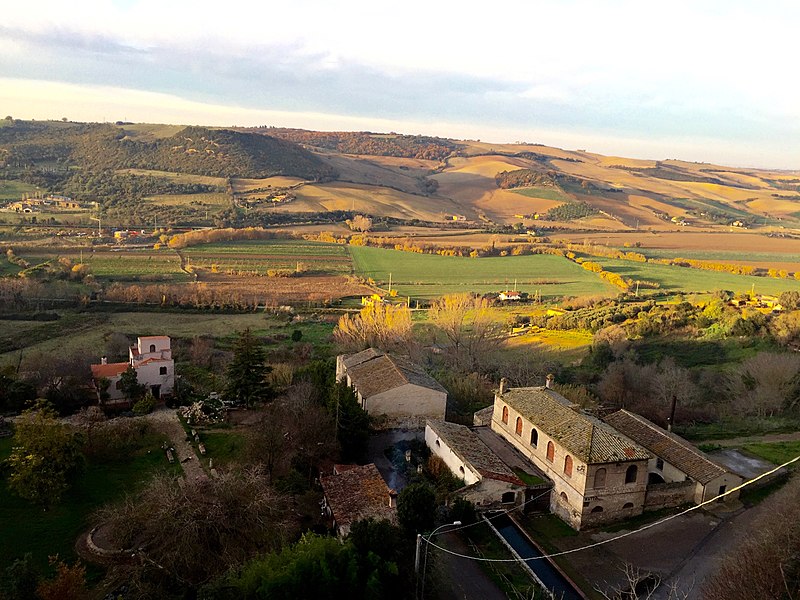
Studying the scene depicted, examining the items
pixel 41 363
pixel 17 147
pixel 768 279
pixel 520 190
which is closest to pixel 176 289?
pixel 41 363

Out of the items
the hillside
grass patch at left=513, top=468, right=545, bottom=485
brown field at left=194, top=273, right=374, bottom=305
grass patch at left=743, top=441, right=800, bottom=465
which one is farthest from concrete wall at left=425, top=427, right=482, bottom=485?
the hillside

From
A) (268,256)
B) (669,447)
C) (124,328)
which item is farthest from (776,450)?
(268,256)

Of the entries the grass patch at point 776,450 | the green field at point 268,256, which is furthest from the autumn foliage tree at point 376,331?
the green field at point 268,256

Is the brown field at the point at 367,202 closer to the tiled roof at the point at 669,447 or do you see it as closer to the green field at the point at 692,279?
the green field at the point at 692,279

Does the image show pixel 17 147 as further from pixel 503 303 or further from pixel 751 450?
pixel 751 450

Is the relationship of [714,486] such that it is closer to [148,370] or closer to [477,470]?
[477,470]
